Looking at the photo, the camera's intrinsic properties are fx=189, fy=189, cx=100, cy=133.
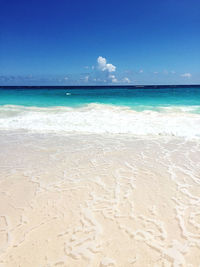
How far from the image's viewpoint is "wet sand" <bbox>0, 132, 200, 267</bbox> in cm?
236

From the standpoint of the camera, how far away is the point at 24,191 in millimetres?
3732

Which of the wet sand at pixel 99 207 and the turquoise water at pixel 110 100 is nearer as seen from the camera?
the wet sand at pixel 99 207

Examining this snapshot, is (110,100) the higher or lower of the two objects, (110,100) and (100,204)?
the higher

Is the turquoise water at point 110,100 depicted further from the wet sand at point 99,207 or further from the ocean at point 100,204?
the wet sand at point 99,207

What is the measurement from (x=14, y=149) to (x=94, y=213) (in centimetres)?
411

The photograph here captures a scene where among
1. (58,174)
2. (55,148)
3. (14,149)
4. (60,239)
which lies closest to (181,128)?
(55,148)

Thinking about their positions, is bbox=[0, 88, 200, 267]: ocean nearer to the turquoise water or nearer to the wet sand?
the wet sand

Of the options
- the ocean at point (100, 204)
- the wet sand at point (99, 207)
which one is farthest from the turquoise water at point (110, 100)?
the wet sand at point (99, 207)

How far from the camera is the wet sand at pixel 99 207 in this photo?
236 centimetres

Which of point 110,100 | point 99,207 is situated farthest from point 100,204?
point 110,100

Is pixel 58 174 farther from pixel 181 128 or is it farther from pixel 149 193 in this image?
pixel 181 128

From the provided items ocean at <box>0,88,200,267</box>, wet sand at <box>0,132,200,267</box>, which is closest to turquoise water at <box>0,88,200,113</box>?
ocean at <box>0,88,200,267</box>

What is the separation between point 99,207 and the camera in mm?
3227

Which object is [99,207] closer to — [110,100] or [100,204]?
[100,204]
